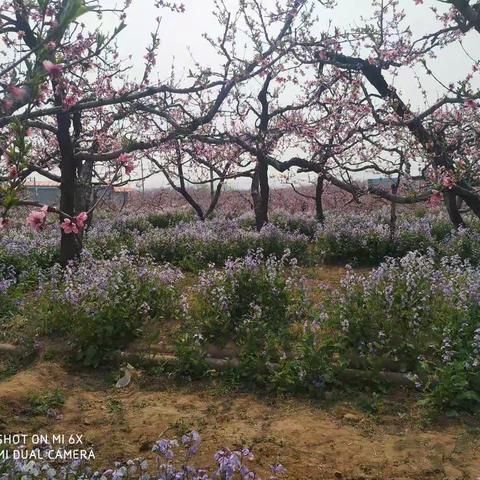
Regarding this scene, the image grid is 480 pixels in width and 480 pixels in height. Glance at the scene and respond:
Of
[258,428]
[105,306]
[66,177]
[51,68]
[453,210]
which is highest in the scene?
[51,68]

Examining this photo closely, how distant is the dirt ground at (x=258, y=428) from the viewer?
11.7ft

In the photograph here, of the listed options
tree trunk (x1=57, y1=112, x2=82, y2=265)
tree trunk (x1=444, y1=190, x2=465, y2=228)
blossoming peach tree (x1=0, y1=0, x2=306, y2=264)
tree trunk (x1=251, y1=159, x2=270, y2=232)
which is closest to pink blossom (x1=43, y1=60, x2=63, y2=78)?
blossoming peach tree (x1=0, y1=0, x2=306, y2=264)

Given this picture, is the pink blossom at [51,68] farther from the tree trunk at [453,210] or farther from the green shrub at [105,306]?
the tree trunk at [453,210]

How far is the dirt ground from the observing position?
3.57m

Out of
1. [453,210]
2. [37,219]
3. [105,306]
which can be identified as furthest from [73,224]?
[453,210]

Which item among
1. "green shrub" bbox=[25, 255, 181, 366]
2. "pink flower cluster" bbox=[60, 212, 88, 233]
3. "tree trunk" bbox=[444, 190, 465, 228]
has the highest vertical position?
"tree trunk" bbox=[444, 190, 465, 228]

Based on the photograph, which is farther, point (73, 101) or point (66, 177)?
point (66, 177)

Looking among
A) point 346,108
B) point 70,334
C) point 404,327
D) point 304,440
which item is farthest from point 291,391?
point 346,108

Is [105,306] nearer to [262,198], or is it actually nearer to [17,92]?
[17,92]

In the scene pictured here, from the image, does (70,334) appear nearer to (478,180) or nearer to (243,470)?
(243,470)

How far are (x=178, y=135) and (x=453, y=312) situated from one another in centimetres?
429

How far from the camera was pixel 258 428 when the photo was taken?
13.5ft

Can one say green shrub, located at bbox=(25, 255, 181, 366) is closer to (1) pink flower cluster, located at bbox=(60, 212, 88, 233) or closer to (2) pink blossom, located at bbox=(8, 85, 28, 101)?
(1) pink flower cluster, located at bbox=(60, 212, 88, 233)

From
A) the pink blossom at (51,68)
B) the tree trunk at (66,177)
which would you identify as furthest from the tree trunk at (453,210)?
the pink blossom at (51,68)
